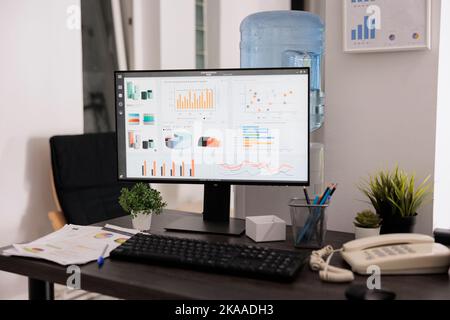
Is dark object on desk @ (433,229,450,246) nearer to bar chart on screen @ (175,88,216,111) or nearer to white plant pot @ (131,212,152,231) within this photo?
bar chart on screen @ (175,88,216,111)

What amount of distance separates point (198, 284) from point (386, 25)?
0.94 metres

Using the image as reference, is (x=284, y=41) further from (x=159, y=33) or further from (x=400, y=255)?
(x=159, y=33)

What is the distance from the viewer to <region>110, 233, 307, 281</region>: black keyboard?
1054mm

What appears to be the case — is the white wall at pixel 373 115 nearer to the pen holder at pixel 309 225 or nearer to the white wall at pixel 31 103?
the pen holder at pixel 309 225

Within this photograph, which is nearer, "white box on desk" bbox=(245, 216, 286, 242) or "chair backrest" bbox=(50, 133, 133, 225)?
"white box on desk" bbox=(245, 216, 286, 242)

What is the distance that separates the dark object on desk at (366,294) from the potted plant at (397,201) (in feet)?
1.39

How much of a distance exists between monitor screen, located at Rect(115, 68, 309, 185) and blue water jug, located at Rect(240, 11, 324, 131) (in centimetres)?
39

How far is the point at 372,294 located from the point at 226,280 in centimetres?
29

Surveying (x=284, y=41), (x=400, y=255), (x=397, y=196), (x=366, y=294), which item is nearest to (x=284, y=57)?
(x=284, y=41)

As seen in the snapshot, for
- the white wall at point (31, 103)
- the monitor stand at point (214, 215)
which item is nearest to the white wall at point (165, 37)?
the white wall at point (31, 103)

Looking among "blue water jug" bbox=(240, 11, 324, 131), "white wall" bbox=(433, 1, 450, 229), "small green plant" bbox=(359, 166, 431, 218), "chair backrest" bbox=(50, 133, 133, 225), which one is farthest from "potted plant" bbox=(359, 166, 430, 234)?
"chair backrest" bbox=(50, 133, 133, 225)

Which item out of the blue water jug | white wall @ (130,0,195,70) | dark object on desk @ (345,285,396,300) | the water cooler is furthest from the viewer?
white wall @ (130,0,195,70)
